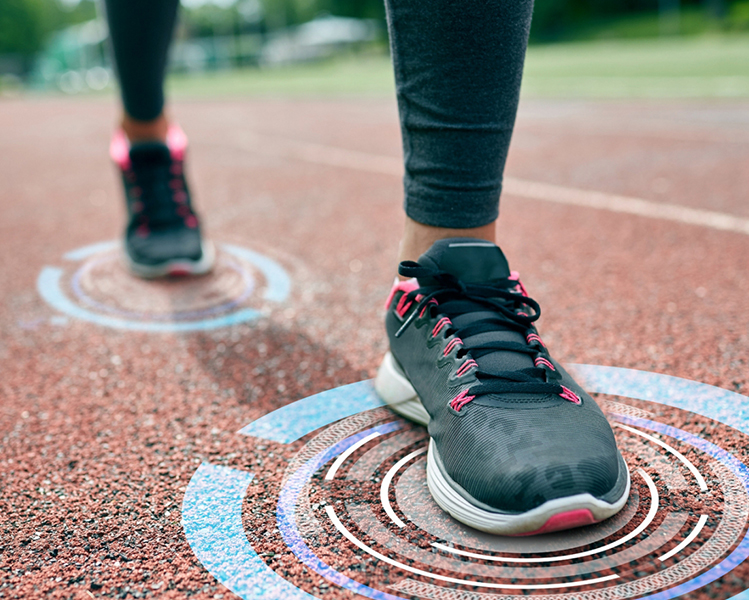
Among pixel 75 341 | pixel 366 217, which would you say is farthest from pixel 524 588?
pixel 366 217

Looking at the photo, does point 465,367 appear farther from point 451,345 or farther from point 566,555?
point 566,555

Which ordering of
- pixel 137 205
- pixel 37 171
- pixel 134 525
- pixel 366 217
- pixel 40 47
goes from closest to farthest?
pixel 134 525 < pixel 137 205 < pixel 366 217 < pixel 37 171 < pixel 40 47

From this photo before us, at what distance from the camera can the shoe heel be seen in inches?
42.3

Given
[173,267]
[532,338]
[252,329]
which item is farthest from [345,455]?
[173,267]

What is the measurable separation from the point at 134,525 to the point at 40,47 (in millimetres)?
49191

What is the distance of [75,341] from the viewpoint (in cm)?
151

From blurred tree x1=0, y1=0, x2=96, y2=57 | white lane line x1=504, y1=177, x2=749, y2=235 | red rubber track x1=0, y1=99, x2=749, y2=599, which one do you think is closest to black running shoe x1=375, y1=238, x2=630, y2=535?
red rubber track x1=0, y1=99, x2=749, y2=599

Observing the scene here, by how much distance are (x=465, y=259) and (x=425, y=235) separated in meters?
0.08

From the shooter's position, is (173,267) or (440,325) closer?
(440,325)

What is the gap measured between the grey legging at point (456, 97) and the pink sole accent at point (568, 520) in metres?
0.48

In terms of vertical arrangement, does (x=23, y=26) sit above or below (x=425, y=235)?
above

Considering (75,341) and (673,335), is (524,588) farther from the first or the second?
(75,341)
